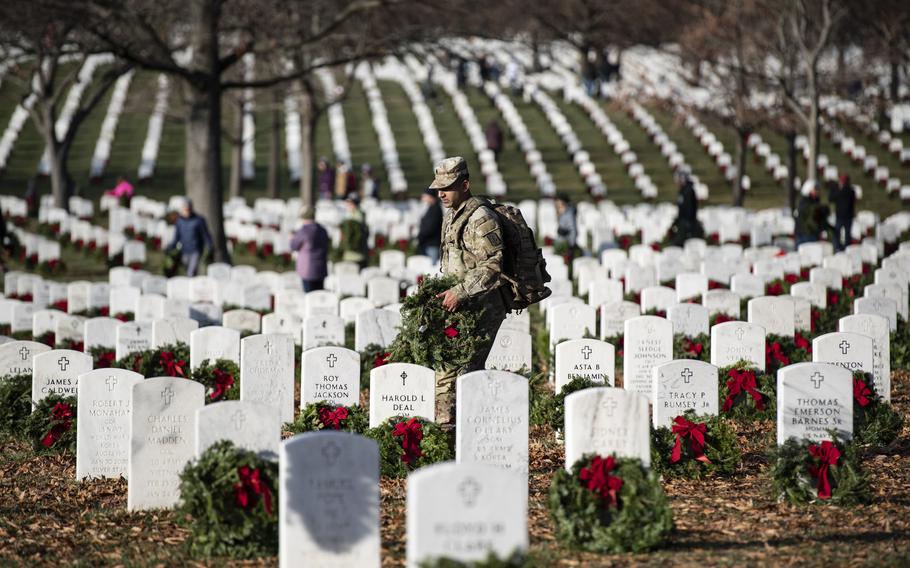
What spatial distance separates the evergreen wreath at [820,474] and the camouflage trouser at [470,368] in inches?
81.0

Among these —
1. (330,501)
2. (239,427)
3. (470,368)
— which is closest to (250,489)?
(239,427)

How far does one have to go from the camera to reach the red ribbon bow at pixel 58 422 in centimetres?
1037

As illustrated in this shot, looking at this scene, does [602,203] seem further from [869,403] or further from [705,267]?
[869,403]

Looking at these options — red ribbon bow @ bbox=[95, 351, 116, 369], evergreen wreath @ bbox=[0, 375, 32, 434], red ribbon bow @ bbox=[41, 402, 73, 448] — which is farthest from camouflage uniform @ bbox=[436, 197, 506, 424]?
red ribbon bow @ bbox=[95, 351, 116, 369]

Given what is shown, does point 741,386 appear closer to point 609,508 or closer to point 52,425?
point 609,508

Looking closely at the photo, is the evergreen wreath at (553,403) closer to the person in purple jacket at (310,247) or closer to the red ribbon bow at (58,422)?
the red ribbon bow at (58,422)

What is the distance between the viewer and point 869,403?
1009 centimetres

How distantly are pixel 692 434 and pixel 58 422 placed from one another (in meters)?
4.73

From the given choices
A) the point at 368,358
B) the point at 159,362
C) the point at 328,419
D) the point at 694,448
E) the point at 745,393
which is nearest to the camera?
the point at 694,448

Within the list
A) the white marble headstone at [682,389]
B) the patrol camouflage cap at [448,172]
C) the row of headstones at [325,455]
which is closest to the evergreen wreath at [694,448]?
→ the white marble headstone at [682,389]

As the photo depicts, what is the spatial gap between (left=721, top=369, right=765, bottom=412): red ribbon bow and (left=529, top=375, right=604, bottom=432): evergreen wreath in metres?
1.18

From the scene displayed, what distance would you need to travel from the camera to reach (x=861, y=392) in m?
9.97

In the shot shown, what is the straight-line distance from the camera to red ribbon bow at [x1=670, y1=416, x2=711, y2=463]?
920cm

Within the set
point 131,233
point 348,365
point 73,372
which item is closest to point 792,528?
Result: point 348,365
